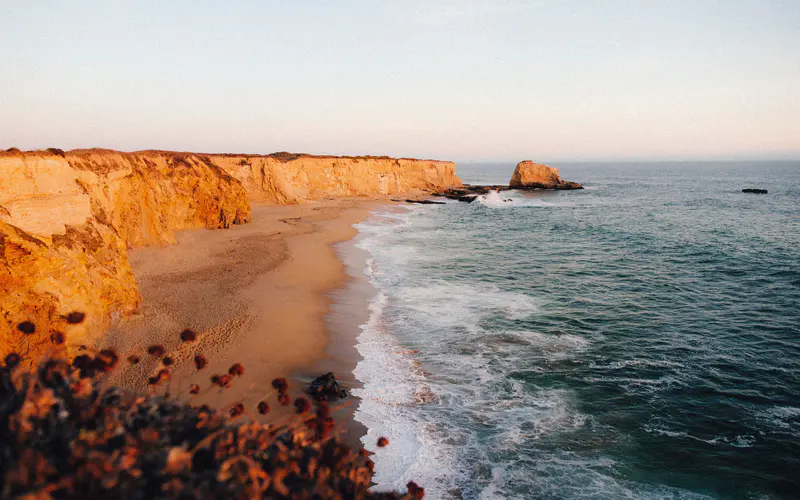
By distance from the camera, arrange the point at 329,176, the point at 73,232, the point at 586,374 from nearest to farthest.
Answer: the point at 586,374 → the point at 73,232 → the point at 329,176

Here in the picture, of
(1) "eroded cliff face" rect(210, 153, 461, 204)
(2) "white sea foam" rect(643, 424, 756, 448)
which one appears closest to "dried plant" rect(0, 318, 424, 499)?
(2) "white sea foam" rect(643, 424, 756, 448)

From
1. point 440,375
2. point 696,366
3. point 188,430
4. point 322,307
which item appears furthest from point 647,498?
point 322,307

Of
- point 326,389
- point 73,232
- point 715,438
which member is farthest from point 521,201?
point 73,232

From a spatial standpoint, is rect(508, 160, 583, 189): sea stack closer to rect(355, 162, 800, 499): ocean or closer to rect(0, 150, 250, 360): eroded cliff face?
rect(355, 162, 800, 499): ocean

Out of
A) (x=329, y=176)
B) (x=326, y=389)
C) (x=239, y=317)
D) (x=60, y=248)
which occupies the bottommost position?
(x=326, y=389)

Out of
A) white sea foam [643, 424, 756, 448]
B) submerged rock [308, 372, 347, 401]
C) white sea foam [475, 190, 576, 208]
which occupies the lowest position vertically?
white sea foam [643, 424, 756, 448]

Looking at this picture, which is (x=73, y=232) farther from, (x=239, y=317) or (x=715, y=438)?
(x=715, y=438)

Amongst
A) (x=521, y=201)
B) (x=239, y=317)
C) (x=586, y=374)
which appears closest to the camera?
(x=586, y=374)
